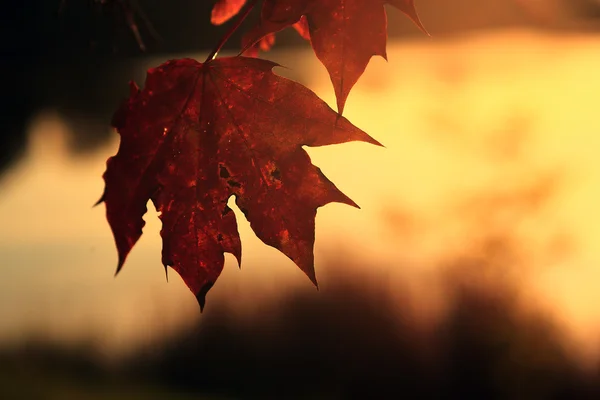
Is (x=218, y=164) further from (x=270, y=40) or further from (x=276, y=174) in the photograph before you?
(x=270, y=40)

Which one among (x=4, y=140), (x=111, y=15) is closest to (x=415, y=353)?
(x=4, y=140)

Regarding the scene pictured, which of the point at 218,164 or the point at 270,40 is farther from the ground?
the point at 270,40

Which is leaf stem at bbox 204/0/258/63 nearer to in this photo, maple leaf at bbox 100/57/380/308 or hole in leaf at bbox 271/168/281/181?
maple leaf at bbox 100/57/380/308

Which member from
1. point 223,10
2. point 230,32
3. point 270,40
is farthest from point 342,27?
point 270,40

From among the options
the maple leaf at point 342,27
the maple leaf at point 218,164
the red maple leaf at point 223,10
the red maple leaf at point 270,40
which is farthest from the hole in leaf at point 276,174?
the red maple leaf at point 223,10

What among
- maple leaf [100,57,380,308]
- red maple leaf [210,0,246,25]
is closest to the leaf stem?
maple leaf [100,57,380,308]

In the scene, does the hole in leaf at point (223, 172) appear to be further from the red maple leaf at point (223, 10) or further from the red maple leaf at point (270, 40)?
the red maple leaf at point (223, 10)
